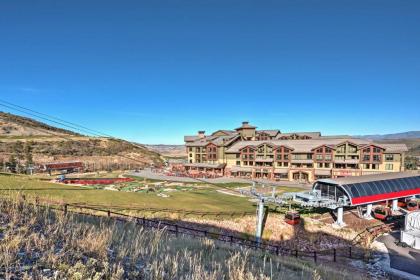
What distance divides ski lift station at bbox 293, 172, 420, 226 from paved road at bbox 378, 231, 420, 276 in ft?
18.2

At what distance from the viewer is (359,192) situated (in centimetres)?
3034

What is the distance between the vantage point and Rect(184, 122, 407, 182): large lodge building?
5116 cm

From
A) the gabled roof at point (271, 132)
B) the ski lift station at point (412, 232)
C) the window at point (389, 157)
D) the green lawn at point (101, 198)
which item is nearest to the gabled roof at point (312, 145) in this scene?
the window at point (389, 157)

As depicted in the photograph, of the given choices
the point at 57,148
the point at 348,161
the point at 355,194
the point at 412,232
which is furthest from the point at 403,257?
the point at 57,148

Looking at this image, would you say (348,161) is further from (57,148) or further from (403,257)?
(57,148)

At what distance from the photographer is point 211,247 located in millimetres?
12008

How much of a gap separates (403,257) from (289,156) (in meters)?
39.3

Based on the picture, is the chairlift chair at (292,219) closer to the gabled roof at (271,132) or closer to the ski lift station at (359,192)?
the ski lift station at (359,192)

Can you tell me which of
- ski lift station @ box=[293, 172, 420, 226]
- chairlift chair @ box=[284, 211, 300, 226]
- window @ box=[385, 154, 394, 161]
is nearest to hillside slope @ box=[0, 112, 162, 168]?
chairlift chair @ box=[284, 211, 300, 226]

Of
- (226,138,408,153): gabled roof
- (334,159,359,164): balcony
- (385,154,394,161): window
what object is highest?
(226,138,408,153): gabled roof

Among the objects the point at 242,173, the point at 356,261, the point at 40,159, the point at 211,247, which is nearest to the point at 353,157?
the point at 242,173

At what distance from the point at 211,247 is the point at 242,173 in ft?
176

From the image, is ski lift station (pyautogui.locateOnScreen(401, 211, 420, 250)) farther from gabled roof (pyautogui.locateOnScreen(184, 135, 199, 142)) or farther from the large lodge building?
gabled roof (pyautogui.locateOnScreen(184, 135, 199, 142))

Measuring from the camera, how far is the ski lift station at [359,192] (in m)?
29.6
